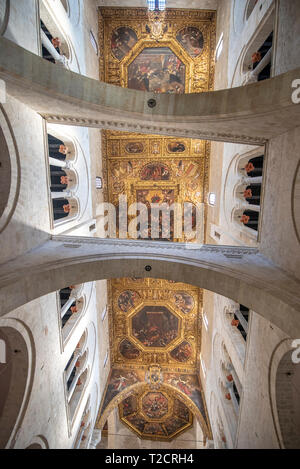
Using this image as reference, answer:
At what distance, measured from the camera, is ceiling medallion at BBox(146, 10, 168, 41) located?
→ 10.8 metres

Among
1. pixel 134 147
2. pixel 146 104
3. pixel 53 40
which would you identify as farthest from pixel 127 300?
pixel 53 40

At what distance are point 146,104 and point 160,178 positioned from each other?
811 cm

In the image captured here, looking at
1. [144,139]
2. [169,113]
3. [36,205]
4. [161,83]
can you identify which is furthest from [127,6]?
[36,205]

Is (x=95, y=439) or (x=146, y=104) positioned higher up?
(x=146, y=104)

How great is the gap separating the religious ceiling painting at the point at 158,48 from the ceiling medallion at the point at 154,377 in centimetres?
1516

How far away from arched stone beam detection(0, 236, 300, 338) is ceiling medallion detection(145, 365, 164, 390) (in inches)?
399

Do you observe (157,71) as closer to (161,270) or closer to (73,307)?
(161,270)

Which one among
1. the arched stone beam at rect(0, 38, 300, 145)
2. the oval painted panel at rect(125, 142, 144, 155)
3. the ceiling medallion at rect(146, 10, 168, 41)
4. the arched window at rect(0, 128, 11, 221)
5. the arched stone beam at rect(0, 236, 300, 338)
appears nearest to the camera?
the arched stone beam at rect(0, 38, 300, 145)

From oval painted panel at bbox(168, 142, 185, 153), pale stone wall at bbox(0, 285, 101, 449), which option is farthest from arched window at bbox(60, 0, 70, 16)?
pale stone wall at bbox(0, 285, 101, 449)

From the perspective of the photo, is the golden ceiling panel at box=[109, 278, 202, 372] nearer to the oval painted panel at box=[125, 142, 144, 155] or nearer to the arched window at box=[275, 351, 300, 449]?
the oval painted panel at box=[125, 142, 144, 155]

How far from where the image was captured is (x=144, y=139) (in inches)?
503

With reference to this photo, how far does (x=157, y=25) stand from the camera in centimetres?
1095

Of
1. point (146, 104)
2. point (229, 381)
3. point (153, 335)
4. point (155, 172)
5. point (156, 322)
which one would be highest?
point (146, 104)

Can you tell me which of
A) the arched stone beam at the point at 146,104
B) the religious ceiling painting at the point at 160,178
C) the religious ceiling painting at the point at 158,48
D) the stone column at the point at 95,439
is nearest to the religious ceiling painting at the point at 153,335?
the stone column at the point at 95,439
